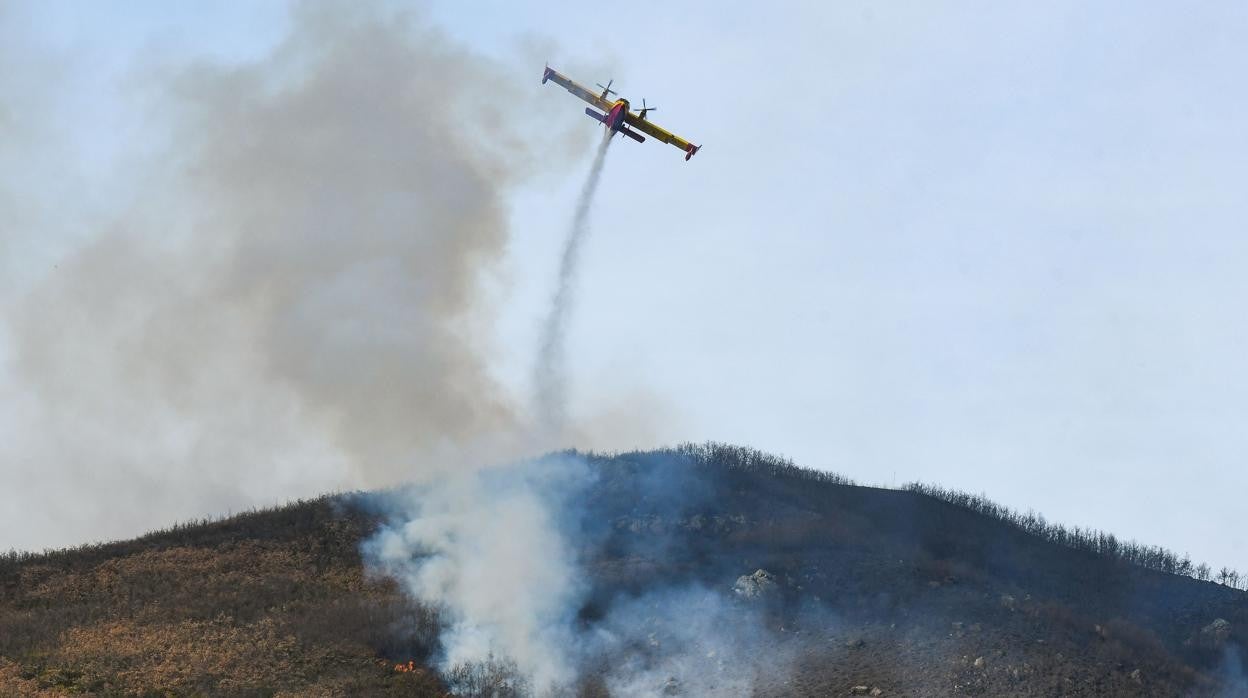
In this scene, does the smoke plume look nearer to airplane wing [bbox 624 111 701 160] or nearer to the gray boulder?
the gray boulder

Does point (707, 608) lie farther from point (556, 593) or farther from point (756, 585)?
point (556, 593)

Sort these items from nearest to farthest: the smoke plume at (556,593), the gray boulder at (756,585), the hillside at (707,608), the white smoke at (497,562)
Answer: the hillside at (707,608)
the smoke plume at (556,593)
the white smoke at (497,562)
the gray boulder at (756,585)

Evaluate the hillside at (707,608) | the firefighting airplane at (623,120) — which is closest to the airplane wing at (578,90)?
the firefighting airplane at (623,120)

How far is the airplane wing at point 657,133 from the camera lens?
54.1 metres

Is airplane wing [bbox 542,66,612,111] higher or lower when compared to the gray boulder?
higher

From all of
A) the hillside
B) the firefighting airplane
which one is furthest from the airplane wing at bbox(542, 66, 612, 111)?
the hillside

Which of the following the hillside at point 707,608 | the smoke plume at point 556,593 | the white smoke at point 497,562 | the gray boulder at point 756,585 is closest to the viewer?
the hillside at point 707,608

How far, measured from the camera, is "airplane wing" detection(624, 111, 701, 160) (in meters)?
54.1

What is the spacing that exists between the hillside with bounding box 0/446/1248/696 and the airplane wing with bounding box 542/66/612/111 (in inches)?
798

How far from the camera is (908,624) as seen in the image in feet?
161

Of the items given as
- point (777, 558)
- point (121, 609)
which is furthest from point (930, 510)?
point (121, 609)

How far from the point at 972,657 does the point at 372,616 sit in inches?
921

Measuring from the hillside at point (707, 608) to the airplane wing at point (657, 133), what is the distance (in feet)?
59.4

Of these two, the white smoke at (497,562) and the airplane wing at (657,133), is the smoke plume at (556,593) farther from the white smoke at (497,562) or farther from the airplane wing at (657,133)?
the airplane wing at (657,133)
